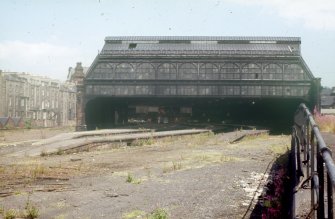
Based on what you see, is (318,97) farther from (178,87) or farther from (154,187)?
(154,187)

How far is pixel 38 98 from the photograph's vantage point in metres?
56.7

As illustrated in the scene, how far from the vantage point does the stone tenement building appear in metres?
49.6

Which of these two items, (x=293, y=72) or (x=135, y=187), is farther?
(x=293, y=72)

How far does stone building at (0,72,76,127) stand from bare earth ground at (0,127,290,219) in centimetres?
3578

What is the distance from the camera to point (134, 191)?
22.4 feet

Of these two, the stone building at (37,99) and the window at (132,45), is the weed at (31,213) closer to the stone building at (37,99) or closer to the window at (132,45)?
the window at (132,45)

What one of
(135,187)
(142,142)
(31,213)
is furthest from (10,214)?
(142,142)

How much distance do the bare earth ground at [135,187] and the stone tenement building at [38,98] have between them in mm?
35781

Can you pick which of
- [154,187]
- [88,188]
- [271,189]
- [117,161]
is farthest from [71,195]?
[117,161]

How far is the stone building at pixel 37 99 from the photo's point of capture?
49.6m

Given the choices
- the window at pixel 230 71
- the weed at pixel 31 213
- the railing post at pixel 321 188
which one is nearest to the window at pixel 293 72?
the window at pixel 230 71

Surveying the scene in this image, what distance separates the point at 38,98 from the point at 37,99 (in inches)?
11.6

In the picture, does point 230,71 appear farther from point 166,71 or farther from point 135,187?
point 135,187

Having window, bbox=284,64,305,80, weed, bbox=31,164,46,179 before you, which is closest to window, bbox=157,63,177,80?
window, bbox=284,64,305,80
